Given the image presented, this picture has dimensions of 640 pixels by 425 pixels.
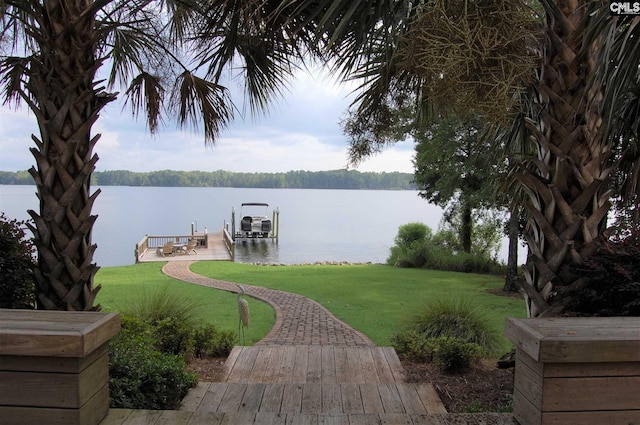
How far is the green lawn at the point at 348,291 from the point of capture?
28.1 ft

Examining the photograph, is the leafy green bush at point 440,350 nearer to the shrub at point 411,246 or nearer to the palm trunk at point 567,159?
the palm trunk at point 567,159

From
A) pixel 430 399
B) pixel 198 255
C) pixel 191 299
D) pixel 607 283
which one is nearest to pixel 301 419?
pixel 430 399

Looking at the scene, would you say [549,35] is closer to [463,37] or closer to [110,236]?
[463,37]

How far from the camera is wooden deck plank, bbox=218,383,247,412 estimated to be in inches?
127

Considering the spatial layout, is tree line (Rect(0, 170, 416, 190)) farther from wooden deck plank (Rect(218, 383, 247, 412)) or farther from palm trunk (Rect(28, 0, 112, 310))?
palm trunk (Rect(28, 0, 112, 310))

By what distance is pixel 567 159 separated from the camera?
305 cm

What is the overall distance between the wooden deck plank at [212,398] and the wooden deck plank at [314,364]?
0.93 m

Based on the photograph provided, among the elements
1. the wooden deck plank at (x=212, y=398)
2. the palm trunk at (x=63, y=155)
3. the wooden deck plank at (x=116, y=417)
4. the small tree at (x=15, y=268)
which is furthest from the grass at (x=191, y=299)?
the wooden deck plank at (x=116, y=417)

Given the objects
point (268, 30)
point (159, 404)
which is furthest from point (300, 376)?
point (268, 30)

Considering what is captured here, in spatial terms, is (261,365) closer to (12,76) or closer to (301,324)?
(301,324)

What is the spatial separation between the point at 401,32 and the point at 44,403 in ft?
9.55

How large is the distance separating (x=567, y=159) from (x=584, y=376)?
1.53 m

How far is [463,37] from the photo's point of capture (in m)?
2.46

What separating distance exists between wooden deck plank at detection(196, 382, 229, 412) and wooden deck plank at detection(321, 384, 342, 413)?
761 mm
